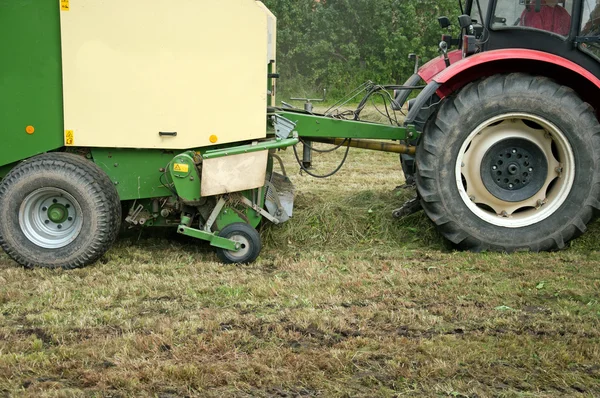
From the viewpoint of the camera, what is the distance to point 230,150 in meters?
5.52

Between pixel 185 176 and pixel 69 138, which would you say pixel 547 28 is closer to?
pixel 185 176

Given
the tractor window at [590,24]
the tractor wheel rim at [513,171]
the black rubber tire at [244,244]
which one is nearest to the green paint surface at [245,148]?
the black rubber tire at [244,244]

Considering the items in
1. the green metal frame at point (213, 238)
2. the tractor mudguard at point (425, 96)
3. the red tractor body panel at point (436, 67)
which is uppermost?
the red tractor body panel at point (436, 67)

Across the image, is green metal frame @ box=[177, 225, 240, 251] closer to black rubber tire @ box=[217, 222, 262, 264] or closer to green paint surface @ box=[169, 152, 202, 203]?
black rubber tire @ box=[217, 222, 262, 264]

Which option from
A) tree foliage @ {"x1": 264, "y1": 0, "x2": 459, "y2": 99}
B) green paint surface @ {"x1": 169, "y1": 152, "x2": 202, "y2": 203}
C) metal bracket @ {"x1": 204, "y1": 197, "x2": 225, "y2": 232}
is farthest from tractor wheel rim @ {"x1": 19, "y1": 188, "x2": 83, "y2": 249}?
tree foliage @ {"x1": 264, "y1": 0, "x2": 459, "y2": 99}

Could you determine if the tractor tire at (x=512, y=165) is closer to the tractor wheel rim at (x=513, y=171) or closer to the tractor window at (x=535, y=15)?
the tractor wheel rim at (x=513, y=171)

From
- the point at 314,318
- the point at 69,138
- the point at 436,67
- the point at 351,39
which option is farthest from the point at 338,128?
the point at 351,39

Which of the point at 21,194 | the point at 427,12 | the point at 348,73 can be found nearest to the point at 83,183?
the point at 21,194

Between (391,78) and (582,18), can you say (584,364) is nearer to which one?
(582,18)

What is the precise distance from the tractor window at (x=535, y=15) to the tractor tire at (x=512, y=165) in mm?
430

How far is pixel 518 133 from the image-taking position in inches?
233

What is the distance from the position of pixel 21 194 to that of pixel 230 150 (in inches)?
59.0

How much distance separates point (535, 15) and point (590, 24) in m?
0.41

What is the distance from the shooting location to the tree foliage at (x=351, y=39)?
58.7 feet
